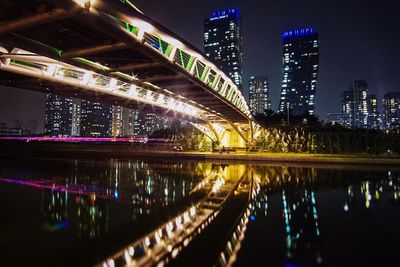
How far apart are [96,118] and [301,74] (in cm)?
13785

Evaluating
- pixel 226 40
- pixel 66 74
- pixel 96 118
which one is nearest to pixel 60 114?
pixel 96 118

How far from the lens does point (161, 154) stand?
123ft

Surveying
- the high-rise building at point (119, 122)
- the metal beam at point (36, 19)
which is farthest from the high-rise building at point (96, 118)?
the metal beam at point (36, 19)

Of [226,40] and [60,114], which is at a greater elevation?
[226,40]

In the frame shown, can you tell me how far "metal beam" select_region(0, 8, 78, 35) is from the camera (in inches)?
291

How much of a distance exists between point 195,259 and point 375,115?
692ft

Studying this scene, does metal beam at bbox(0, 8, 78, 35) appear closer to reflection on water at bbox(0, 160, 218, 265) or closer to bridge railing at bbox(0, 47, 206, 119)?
bridge railing at bbox(0, 47, 206, 119)

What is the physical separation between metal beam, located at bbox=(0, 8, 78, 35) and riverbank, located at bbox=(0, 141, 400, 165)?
1001 inches

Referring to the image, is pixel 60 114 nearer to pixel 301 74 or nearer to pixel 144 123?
pixel 144 123

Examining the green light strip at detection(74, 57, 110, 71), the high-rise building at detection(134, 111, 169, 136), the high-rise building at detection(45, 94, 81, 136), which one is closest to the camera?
the green light strip at detection(74, 57, 110, 71)

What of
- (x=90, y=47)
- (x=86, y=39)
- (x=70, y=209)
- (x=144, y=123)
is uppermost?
(x=144, y=123)

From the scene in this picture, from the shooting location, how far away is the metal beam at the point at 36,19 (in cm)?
739

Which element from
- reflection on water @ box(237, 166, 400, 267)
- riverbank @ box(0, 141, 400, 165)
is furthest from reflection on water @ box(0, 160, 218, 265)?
riverbank @ box(0, 141, 400, 165)

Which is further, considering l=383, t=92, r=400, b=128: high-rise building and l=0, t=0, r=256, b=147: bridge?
l=383, t=92, r=400, b=128: high-rise building
